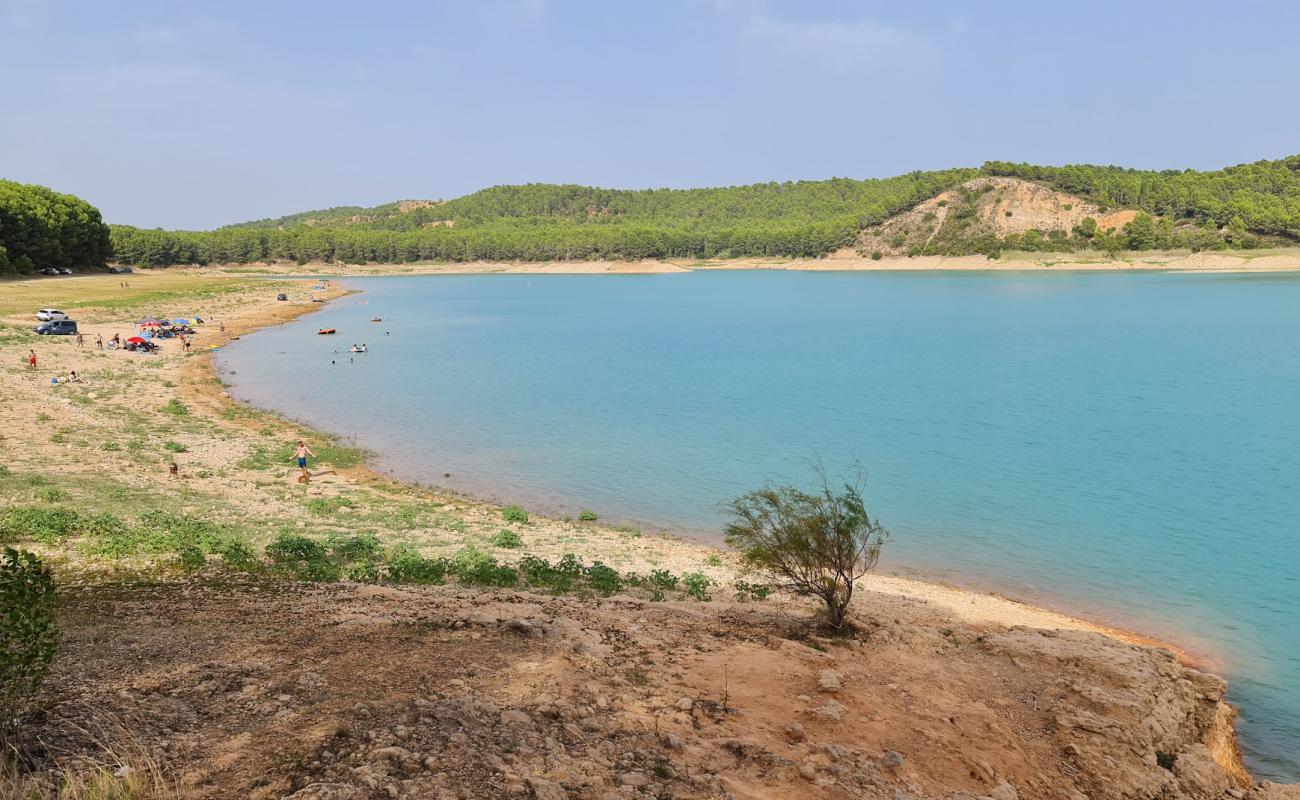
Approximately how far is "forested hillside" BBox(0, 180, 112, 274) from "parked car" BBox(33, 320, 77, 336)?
40.3 m

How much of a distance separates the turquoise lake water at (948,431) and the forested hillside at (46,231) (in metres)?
38.1

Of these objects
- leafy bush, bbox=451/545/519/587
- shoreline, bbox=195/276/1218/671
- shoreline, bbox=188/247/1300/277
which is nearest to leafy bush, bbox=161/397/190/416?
shoreline, bbox=195/276/1218/671

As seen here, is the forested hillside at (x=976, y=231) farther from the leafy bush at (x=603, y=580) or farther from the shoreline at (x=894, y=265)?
the leafy bush at (x=603, y=580)

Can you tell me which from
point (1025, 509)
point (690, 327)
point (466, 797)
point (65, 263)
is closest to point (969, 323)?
point (690, 327)

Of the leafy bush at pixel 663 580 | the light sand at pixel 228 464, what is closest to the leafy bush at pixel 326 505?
the light sand at pixel 228 464

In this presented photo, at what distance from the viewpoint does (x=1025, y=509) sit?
74.6ft

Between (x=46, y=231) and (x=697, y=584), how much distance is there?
4093 inches

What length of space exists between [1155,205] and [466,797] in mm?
193131

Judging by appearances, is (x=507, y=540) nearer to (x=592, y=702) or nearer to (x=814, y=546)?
(x=814, y=546)

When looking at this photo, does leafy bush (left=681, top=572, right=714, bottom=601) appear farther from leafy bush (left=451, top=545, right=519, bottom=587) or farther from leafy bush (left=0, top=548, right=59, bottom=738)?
leafy bush (left=0, top=548, right=59, bottom=738)

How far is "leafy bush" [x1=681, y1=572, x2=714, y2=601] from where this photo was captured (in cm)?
1460

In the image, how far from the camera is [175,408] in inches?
1312

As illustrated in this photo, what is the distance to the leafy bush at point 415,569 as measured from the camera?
14.2 meters

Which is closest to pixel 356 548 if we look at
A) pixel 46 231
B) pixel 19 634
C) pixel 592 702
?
pixel 592 702
